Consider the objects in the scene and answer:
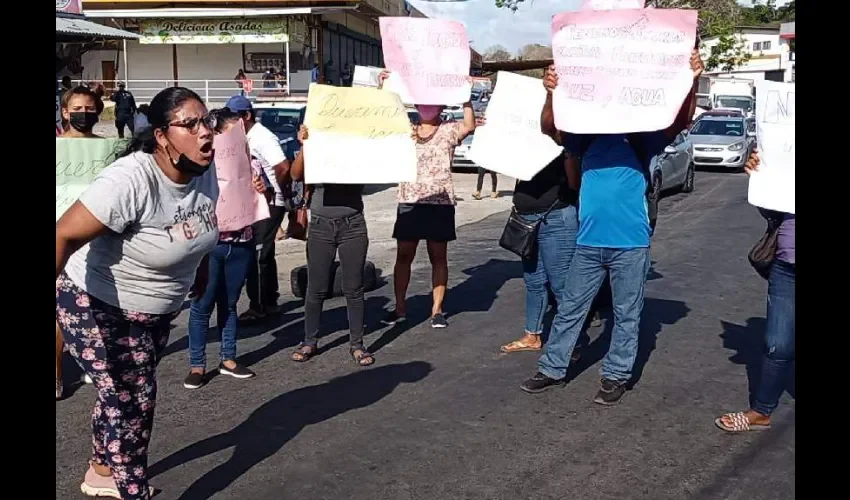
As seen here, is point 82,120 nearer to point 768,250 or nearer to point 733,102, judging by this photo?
point 768,250

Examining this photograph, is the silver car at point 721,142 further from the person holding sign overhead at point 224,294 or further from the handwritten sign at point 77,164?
the handwritten sign at point 77,164

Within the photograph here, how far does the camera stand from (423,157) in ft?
23.2

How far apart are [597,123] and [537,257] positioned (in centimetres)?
171

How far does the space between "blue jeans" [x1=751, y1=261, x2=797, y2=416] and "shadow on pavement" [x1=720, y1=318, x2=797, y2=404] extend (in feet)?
2.61

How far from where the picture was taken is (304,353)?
641 centimetres

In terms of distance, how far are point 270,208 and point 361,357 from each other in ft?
6.09

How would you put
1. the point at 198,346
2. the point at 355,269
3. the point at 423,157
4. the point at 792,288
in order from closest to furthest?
the point at 792,288, the point at 198,346, the point at 355,269, the point at 423,157

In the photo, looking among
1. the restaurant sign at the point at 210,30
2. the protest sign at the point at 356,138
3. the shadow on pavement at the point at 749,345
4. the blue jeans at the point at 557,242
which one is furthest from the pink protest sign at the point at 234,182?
the restaurant sign at the point at 210,30

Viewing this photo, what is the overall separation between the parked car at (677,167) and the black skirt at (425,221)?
9.94 metres

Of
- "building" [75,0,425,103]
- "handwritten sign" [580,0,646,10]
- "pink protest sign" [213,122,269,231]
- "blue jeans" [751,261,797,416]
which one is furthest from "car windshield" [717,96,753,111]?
"blue jeans" [751,261,797,416]

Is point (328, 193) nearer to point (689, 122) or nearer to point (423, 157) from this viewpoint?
point (423, 157)

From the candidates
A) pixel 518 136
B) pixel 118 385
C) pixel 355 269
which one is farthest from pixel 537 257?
pixel 118 385

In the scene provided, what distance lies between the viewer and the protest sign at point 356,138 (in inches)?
243

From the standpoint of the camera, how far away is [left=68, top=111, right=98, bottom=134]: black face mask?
5281 millimetres
